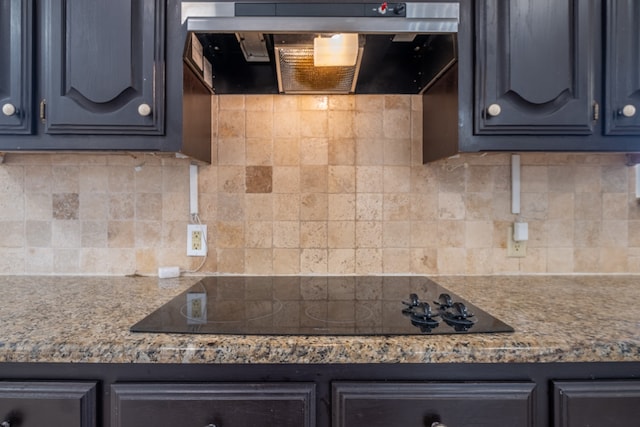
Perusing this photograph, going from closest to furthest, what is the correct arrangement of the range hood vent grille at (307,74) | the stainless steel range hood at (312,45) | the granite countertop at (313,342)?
the granite countertop at (313,342) → the stainless steel range hood at (312,45) → the range hood vent grille at (307,74)

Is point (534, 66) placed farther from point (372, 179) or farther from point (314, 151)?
point (314, 151)

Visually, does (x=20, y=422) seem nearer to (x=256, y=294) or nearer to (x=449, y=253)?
(x=256, y=294)

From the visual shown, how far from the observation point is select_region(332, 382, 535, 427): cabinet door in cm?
75

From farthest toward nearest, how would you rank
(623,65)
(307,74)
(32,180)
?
(32,180), (307,74), (623,65)

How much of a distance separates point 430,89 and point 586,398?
3.39 feet

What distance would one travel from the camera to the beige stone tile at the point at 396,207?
1.41 meters

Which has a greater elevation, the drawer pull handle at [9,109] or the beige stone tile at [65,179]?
the drawer pull handle at [9,109]

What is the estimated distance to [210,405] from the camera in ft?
2.46

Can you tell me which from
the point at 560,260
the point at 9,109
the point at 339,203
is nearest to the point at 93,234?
the point at 9,109

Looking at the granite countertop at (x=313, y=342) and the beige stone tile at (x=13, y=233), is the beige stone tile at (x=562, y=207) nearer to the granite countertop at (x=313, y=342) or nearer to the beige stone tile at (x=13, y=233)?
the granite countertop at (x=313, y=342)

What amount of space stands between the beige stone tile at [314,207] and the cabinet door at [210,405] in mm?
743

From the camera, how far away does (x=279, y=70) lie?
120 cm

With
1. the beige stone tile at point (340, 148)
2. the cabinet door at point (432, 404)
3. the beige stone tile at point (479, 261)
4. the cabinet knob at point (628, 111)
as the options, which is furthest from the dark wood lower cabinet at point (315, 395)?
the beige stone tile at point (340, 148)

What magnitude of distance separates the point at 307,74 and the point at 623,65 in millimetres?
987
